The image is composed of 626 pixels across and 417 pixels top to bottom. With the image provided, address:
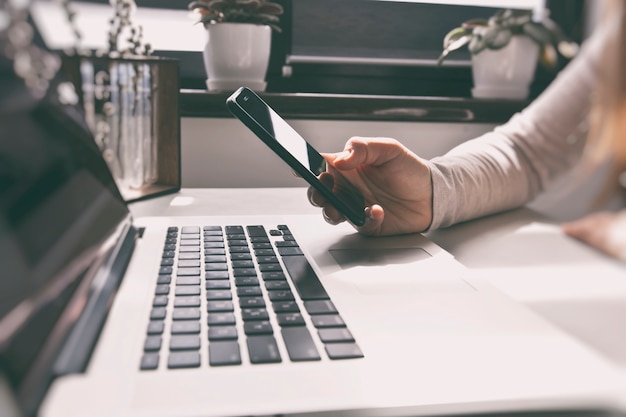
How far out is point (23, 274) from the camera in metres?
0.26

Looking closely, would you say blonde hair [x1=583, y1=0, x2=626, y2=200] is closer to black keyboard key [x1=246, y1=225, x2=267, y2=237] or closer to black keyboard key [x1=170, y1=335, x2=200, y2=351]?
black keyboard key [x1=170, y1=335, x2=200, y2=351]

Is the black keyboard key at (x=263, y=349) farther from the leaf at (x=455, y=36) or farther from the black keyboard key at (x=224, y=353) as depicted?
the leaf at (x=455, y=36)

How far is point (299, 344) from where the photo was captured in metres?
0.27

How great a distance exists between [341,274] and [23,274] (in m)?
0.22

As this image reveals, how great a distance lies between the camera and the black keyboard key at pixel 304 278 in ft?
1.14

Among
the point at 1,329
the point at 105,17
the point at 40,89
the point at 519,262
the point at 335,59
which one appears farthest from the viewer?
the point at 335,59

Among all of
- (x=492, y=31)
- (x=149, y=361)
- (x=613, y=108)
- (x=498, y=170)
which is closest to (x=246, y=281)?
(x=149, y=361)

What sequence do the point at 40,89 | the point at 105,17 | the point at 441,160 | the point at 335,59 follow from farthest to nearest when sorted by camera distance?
the point at 335,59 < the point at 105,17 < the point at 441,160 < the point at 40,89

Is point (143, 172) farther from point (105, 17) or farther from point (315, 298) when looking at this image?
point (315, 298)

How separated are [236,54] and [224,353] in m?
0.66

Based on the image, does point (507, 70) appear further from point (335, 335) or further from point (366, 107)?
point (335, 335)

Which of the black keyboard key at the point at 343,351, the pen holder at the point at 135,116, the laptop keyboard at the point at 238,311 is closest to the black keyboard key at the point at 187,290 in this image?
the laptop keyboard at the point at 238,311

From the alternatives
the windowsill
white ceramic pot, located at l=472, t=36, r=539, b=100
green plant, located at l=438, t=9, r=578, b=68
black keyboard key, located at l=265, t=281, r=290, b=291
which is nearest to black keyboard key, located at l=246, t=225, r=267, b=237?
black keyboard key, located at l=265, t=281, r=290, b=291

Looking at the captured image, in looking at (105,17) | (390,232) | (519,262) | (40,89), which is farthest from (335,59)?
(40,89)
